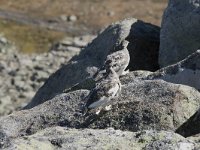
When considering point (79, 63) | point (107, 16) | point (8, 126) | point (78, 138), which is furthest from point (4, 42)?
point (78, 138)

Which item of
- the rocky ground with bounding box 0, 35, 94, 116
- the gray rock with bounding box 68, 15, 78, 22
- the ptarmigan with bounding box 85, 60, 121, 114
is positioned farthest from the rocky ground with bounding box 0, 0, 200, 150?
the gray rock with bounding box 68, 15, 78, 22

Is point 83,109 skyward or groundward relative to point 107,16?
skyward

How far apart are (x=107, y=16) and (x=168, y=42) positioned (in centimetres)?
4964

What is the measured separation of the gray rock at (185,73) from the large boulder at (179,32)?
3.14 m

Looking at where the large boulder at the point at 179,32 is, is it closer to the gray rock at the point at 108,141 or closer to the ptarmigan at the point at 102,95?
the ptarmigan at the point at 102,95

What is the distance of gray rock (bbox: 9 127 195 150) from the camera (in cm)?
1188

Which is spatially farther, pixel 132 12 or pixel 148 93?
pixel 132 12

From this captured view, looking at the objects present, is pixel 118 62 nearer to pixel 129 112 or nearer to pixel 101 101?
pixel 101 101

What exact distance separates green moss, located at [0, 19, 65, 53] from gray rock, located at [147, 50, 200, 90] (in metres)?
40.6

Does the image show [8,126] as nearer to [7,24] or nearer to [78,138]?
[78,138]

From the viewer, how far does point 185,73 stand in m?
16.8

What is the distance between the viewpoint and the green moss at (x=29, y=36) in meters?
59.3

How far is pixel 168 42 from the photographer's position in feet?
68.4

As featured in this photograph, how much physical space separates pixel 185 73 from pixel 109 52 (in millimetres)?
4861
